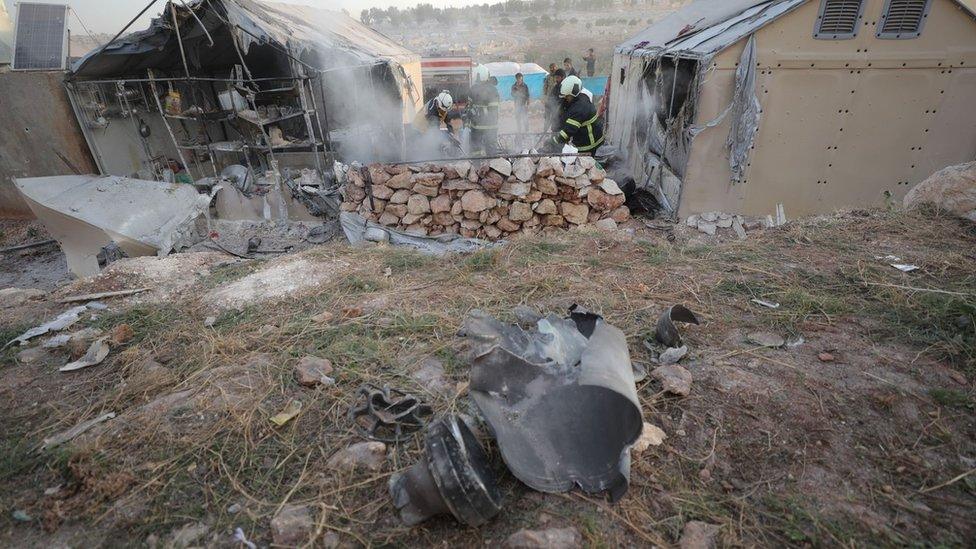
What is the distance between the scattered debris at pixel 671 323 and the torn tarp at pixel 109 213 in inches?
252

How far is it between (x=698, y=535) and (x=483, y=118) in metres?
9.78

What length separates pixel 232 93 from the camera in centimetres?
787

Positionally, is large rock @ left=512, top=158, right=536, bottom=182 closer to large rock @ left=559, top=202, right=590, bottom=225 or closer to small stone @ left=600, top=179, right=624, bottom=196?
large rock @ left=559, top=202, right=590, bottom=225

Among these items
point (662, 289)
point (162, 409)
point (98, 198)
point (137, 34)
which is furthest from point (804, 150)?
point (137, 34)

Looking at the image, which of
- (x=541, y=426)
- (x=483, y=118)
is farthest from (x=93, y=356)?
(x=483, y=118)

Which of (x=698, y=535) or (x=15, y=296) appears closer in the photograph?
(x=698, y=535)

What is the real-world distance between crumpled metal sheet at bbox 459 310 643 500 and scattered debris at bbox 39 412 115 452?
222 centimetres

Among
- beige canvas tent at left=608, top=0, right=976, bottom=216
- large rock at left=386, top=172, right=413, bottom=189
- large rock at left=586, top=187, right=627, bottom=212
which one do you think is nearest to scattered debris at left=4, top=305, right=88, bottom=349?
large rock at left=386, top=172, right=413, bottom=189

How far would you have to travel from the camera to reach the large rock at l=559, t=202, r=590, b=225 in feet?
21.9

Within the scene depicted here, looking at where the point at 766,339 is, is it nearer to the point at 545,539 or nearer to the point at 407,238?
the point at 545,539

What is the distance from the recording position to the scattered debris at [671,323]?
115 inches

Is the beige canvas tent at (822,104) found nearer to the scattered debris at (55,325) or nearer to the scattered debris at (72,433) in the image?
the scattered debris at (72,433)

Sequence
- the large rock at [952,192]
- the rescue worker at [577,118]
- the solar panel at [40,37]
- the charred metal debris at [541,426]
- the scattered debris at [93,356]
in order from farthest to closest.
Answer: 1. the solar panel at [40,37]
2. the rescue worker at [577,118]
3. the large rock at [952,192]
4. the scattered debris at [93,356]
5. the charred metal debris at [541,426]

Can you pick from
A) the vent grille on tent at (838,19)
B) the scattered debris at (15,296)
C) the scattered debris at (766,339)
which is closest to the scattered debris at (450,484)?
the scattered debris at (766,339)
